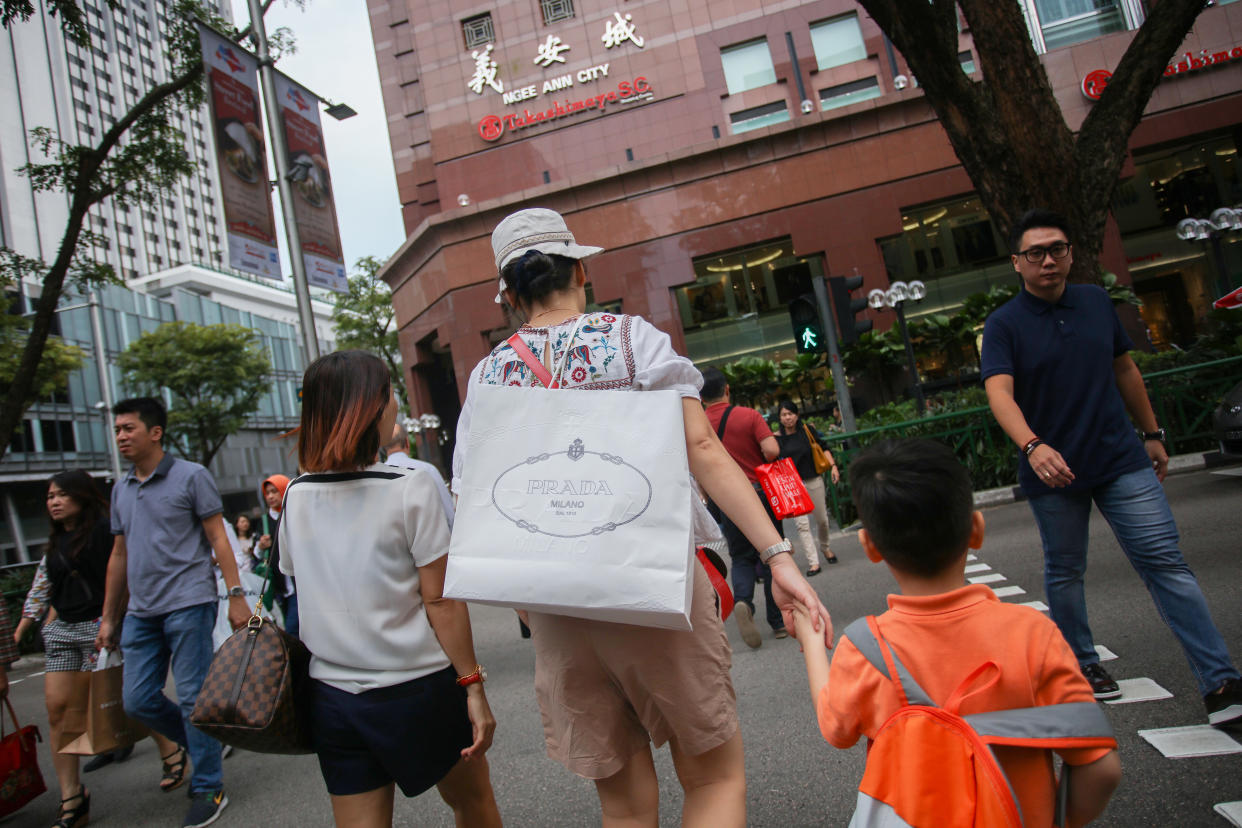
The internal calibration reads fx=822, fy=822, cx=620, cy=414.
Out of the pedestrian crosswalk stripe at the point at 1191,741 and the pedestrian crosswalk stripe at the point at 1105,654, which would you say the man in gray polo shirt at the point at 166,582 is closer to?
the pedestrian crosswalk stripe at the point at 1191,741

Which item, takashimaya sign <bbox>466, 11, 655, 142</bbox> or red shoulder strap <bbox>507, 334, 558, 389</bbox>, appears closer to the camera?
red shoulder strap <bbox>507, 334, 558, 389</bbox>

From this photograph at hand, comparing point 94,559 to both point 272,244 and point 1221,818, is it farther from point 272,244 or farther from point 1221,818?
point 272,244

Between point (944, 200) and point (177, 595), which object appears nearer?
point (177, 595)

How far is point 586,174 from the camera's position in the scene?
74.3 feet

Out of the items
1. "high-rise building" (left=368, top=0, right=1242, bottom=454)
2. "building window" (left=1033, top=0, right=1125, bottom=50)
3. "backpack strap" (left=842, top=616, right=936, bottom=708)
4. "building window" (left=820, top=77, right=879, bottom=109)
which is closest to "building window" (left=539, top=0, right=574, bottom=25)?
"high-rise building" (left=368, top=0, right=1242, bottom=454)

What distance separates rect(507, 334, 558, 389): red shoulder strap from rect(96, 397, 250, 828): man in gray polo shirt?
111 inches

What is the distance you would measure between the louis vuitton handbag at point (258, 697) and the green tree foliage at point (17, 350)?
1247 centimetres

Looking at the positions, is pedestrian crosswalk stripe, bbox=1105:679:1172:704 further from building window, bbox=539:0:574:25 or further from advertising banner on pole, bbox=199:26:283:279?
building window, bbox=539:0:574:25

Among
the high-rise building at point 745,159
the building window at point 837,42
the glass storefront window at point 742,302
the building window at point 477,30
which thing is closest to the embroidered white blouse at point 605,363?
the high-rise building at point 745,159

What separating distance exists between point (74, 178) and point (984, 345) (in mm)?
13372

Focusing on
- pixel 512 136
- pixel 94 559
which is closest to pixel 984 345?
pixel 94 559

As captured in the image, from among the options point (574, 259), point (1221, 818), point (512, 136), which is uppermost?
point (512, 136)

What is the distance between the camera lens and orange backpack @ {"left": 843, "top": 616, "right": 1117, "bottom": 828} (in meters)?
1.39

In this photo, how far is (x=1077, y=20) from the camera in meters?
22.1
